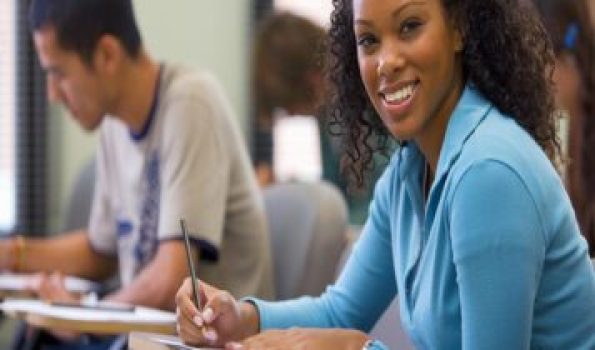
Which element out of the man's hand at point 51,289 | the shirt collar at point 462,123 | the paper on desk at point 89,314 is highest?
the shirt collar at point 462,123

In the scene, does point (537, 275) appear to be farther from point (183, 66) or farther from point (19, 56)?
point (19, 56)

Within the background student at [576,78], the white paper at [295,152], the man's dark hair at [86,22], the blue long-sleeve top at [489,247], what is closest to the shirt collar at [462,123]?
the blue long-sleeve top at [489,247]

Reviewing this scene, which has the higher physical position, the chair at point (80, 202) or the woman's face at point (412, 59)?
the woman's face at point (412, 59)

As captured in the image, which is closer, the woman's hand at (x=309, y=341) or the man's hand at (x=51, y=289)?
the woman's hand at (x=309, y=341)

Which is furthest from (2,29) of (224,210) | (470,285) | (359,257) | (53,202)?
(470,285)

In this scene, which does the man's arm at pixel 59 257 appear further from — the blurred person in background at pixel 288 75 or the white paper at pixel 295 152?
the white paper at pixel 295 152

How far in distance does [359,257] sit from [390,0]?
1.52 feet

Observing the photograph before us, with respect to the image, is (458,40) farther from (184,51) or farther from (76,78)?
(184,51)

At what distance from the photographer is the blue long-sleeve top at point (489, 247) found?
57.0 inches

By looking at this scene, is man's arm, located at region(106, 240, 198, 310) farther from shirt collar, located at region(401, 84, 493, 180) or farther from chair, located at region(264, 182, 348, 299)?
shirt collar, located at region(401, 84, 493, 180)

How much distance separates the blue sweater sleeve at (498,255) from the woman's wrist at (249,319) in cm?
42

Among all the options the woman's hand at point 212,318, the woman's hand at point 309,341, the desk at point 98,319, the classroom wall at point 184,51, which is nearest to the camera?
the woman's hand at point 309,341

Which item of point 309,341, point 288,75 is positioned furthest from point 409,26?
point 288,75

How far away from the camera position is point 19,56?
13.3 ft
